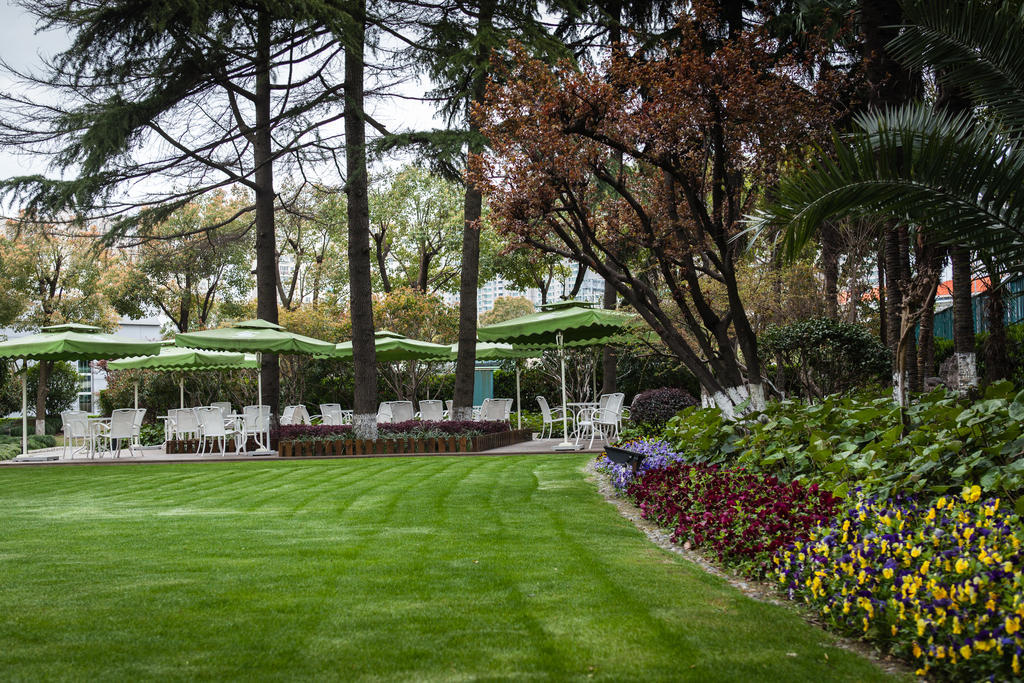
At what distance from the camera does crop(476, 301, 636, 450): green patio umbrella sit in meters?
12.8

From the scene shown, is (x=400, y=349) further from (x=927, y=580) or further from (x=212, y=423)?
(x=927, y=580)

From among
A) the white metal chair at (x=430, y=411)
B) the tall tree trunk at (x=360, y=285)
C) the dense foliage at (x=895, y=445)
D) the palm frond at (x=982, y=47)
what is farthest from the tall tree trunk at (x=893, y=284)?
the white metal chair at (x=430, y=411)

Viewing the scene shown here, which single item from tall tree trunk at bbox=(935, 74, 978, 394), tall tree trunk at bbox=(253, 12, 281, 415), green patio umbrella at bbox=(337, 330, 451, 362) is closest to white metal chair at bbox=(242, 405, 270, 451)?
tall tree trunk at bbox=(253, 12, 281, 415)

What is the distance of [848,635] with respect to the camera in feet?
11.8

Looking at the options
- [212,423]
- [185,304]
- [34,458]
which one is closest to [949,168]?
[212,423]

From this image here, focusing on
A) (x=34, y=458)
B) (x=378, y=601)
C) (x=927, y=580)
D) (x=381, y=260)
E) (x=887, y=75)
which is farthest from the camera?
(x=381, y=260)

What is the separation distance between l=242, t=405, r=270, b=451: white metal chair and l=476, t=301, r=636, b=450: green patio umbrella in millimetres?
4193

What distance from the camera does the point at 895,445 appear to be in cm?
485

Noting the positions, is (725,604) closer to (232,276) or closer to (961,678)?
(961,678)

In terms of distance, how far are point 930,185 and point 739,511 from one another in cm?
223

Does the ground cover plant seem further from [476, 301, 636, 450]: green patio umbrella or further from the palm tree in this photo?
the palm tree

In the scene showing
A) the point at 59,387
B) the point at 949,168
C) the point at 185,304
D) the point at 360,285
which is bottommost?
the point at 59,387

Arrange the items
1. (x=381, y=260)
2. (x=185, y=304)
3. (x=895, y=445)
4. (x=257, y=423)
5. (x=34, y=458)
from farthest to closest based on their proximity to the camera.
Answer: (x=381, y=260) → (x=185, y=304) → (x=34, y=458) → (x=257, y=423) → (x=895, y=445)

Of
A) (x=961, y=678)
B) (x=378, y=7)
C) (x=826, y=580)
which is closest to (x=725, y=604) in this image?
(x=826, y=580)
